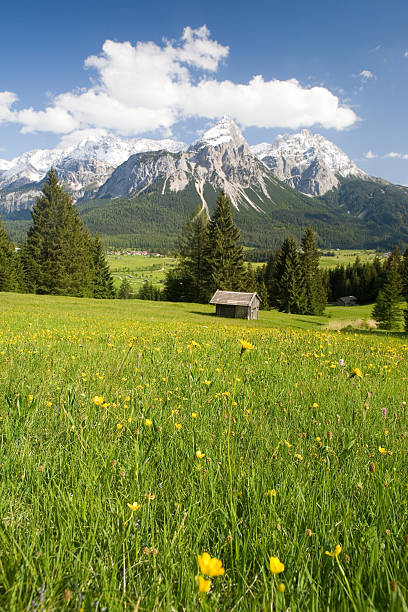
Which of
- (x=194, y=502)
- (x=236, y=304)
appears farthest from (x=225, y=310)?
(x=194, y=502)

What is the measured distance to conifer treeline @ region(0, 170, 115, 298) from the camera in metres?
52.3

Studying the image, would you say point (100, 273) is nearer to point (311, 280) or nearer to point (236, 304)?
point (236, 304)

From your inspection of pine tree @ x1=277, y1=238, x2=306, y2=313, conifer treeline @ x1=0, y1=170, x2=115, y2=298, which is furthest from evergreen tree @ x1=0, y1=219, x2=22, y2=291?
pine tree @ x1=277, y1=238, x2=306, y2=313

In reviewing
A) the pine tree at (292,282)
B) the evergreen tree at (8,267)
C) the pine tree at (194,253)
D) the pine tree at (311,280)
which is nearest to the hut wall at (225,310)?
the pine tree at (194,253)

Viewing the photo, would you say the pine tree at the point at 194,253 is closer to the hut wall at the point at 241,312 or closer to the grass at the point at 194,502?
the hut wall at the point at 241,312

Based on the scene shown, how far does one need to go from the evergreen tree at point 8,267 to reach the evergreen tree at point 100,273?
14000 mm

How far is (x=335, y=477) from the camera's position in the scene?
75.9 inches

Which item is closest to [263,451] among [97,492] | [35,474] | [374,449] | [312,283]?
[374,449]

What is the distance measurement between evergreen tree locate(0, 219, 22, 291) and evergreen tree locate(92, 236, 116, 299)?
45.9 feet

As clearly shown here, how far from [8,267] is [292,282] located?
1912 inches

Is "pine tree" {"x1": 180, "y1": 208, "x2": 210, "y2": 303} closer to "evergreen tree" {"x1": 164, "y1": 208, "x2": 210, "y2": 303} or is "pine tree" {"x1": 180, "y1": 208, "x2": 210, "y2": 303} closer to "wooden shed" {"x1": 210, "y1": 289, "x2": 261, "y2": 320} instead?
"evergreen tree" {"x1": 164, "y1": 208, "x2": 210, "y2": 303}

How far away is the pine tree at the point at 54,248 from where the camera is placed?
52.5 metres

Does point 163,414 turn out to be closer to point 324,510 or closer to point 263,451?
point 263,451

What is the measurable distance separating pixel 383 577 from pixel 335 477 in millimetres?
745
